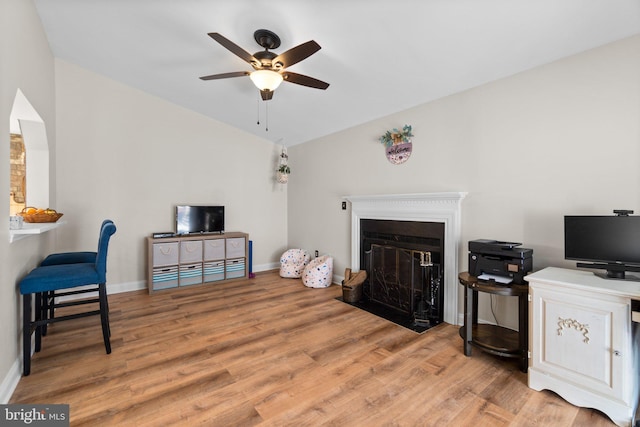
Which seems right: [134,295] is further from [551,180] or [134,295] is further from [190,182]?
[551,180]

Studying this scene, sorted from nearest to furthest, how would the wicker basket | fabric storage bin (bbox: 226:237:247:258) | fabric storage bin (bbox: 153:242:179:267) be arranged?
1. the wicker basket
2. fabric storage bin (bbox: 153:242:179:267)
3. fabric storage bin (bbox: 226:237:247:258)

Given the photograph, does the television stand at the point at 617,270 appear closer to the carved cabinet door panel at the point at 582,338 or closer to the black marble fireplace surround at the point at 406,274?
the carved cabinet door panel at the point at 582,338

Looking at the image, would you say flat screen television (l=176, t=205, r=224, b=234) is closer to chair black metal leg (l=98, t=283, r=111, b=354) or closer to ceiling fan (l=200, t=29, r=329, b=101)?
chair black metal leg (l=98, t=283, r=111, b=354)

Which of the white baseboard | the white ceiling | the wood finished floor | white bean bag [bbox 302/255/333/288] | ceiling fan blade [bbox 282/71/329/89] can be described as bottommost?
the wood finished floor

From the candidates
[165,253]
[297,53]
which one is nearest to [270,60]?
[297,53]

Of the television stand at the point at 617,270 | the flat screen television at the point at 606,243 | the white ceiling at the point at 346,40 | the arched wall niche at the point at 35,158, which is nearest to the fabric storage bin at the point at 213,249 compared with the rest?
the arched wall niche at the point at 35,158

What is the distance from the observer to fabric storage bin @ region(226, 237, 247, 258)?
4531mm

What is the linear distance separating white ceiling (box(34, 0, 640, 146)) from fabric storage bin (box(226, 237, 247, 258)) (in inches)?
83.3

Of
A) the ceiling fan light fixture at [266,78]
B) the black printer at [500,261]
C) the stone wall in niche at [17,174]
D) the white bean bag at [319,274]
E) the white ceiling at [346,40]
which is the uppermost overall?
the white ceiling at [346,40]

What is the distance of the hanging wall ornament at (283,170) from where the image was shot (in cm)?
511

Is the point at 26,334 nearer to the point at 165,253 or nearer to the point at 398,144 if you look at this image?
the point at 165,253

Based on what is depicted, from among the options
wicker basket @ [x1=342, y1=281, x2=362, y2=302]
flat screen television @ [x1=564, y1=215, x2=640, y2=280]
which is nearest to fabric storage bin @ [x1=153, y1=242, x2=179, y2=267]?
wicker basket @ [x1=342, y1=281, x2=362, y2=302]

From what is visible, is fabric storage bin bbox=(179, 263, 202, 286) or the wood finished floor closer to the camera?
the wood finished floor

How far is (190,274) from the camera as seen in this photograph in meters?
4.20
